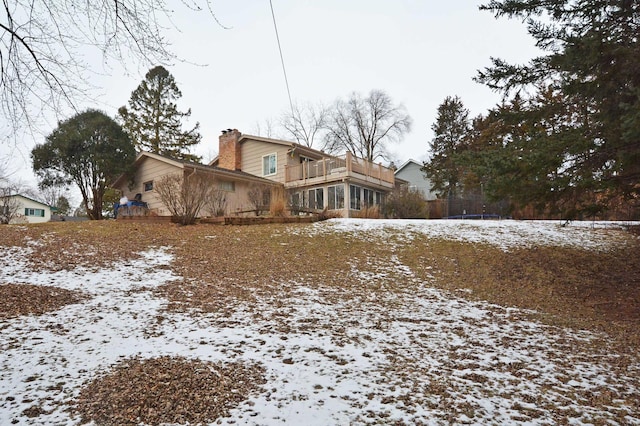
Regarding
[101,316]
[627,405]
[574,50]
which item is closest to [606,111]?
[574,50]

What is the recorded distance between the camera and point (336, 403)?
2594mm

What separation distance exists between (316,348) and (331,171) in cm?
1530

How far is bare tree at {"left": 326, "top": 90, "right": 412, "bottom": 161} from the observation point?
3438cm

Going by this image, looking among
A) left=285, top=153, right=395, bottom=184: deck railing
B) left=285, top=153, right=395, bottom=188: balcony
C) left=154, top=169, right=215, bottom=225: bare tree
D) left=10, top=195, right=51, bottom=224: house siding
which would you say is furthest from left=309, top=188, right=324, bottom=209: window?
left=10, top=195, right=51, bottom=224: house siding

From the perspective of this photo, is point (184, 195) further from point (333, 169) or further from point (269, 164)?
point (269, 164)

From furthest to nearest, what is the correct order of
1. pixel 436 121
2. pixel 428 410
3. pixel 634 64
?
pixel 436 121, pixel 634 64, pixel 428 410

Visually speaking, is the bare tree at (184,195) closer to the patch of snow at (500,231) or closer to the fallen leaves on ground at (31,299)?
the patch of snow at (500,231)

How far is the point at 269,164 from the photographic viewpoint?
806 inches

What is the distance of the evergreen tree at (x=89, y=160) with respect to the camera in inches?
A: 686

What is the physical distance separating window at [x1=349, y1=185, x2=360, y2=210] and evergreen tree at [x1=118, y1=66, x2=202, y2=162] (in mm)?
15736

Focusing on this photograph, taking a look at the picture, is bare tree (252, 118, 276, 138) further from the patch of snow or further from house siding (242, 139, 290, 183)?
the patch of snow

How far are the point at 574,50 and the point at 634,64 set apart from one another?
0.80 meters

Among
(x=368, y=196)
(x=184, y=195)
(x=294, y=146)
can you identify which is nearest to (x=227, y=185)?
(x=294, y=146)

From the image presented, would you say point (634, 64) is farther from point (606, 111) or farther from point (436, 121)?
point (436, 121)
